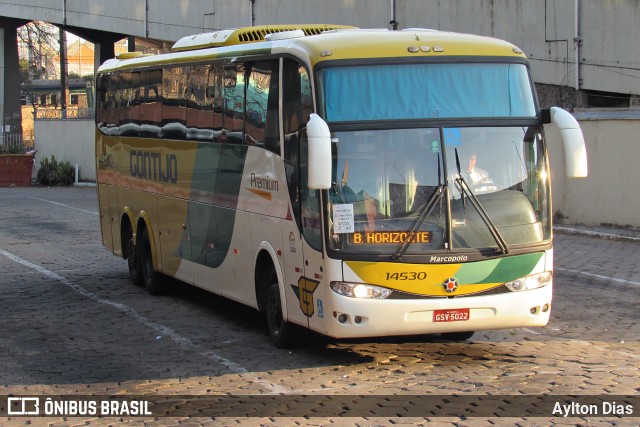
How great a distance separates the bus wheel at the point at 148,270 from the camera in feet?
50.2

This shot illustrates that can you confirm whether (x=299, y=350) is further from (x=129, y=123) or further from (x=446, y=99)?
(x=129, y=123)

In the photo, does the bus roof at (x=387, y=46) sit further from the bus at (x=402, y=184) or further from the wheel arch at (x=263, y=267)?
the wheel arch at (x=263, y=267)

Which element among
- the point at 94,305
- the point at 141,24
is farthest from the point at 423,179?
the point at 141,24

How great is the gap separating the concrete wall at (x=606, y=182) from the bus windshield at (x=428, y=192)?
11739 millimetres

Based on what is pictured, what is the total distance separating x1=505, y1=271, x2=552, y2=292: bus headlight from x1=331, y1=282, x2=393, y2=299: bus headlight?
1.15 meters

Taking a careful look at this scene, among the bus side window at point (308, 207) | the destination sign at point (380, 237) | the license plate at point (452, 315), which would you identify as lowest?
the license plate at point (452, 315)

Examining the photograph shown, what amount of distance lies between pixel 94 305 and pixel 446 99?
6198 mm

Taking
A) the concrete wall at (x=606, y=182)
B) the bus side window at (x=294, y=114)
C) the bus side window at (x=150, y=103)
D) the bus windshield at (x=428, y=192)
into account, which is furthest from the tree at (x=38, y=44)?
the bus windshield at (x=428, y=192)

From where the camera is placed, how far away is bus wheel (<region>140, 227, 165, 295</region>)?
15305mm

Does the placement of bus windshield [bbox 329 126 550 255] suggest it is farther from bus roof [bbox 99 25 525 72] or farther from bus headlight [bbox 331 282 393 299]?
bus roof [bbox 99 25 525 72]

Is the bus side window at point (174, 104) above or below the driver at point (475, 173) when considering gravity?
above

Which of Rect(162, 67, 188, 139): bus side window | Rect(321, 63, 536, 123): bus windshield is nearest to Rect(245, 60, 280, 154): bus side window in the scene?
Rect(321, 63, 536, 123): bus windshield

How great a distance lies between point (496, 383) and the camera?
905 cm

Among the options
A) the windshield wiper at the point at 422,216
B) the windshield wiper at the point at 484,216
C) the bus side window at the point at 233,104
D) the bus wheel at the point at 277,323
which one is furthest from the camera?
the bus side window at the point at 233,104
